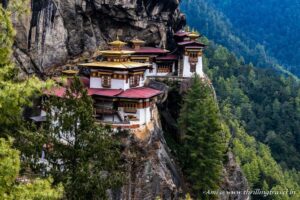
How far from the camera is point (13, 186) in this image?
9.77 m

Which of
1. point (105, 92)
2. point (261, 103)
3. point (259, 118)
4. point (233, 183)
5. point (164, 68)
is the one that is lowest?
point (259, 118)

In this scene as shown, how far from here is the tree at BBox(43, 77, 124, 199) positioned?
16.0 meters

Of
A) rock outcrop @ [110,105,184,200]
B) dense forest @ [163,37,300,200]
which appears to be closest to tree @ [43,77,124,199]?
rock outcrop @ [110,105,184,200]

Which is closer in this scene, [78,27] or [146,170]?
[146,170]

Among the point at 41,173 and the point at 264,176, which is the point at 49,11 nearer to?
the point at 41,173

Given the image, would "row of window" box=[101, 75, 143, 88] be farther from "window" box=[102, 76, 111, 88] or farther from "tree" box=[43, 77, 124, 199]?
"tree" box=[43, 77, 124, 199]

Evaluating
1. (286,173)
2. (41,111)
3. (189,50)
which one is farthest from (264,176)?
(41,111)

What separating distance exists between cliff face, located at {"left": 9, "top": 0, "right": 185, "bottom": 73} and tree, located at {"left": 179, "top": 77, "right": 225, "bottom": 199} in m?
11.9

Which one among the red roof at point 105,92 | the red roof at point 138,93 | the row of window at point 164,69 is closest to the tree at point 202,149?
the red roof at point 138,93

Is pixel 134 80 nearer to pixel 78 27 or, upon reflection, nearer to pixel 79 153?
pixel 78 27

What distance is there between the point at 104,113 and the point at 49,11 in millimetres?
10801

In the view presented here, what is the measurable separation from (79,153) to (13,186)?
21.5ft

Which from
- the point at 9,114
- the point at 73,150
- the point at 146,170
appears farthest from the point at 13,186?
the point at 146,170

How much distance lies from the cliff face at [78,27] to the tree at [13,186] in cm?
2488
